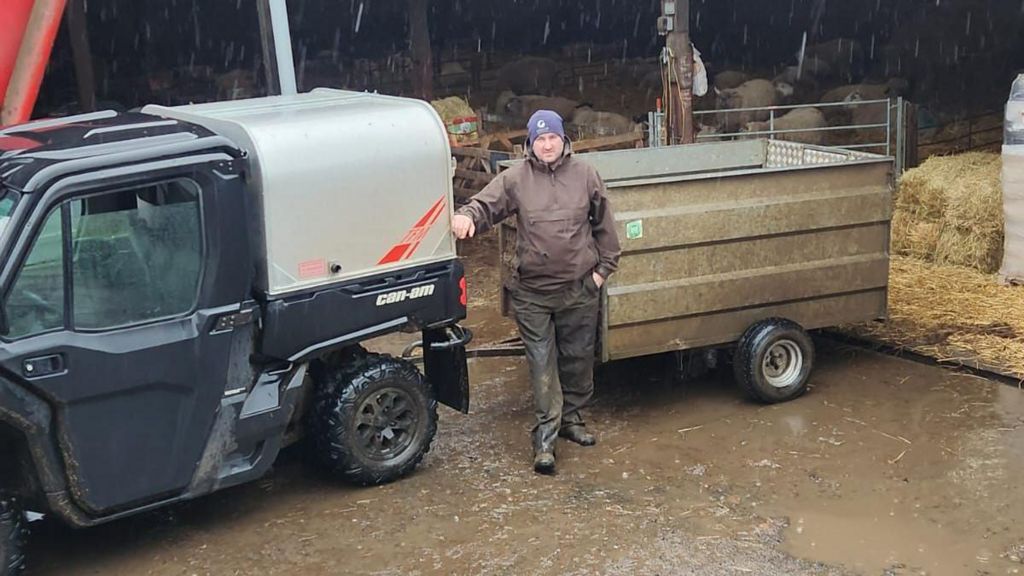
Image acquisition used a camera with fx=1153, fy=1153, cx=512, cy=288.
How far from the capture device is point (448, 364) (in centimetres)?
651

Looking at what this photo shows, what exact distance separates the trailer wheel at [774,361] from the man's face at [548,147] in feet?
5.79

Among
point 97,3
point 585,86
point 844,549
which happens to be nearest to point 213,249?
point 844,549

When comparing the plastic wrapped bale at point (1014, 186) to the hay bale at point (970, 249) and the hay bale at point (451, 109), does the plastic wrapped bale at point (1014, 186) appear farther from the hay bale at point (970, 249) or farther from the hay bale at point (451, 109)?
the hay bale at point (451, 109)

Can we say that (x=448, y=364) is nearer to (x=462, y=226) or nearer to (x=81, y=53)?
(x=462, y=226)

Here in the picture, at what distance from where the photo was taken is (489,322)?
30.6 feet

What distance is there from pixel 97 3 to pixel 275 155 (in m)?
20.7

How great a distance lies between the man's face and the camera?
6215 mm

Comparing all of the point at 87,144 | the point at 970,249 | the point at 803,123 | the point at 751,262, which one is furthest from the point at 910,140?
the point at 87,144

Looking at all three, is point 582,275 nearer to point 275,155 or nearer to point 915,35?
point 275,155

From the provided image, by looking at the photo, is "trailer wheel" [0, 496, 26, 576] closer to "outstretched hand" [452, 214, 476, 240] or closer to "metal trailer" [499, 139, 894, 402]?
"outstretched hand" [452, 214, 476, 240]

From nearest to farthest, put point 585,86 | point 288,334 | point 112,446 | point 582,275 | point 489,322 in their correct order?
point 112,446 < point 288,334 < point 582,275 < point 489,322 < point 585,86

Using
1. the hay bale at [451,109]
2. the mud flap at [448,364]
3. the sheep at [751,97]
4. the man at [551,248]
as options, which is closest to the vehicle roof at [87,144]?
the man at [551,248]

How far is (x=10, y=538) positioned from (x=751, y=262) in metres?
4.34

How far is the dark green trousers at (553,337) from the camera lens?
251 inches
